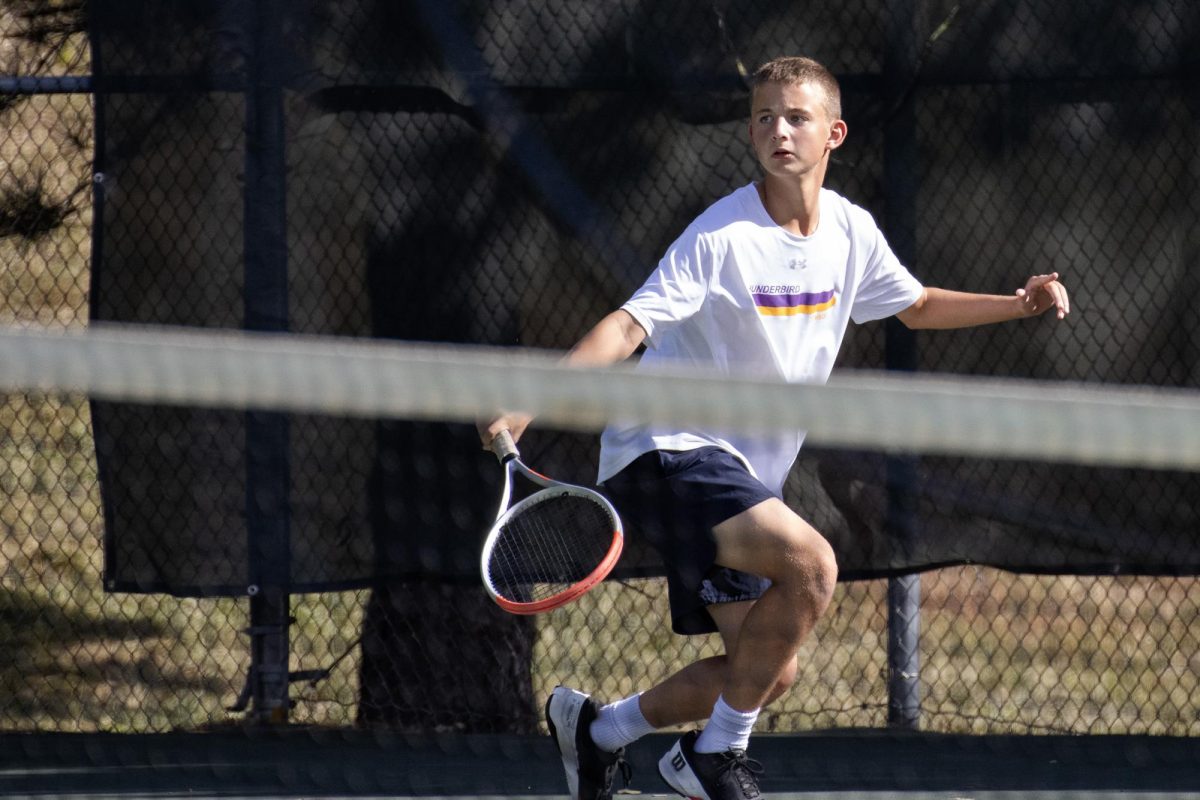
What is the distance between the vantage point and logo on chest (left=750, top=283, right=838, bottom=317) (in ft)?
10.5

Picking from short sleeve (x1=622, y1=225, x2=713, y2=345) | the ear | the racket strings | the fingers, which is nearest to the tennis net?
the racket strings

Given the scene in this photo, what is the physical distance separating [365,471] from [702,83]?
1402 millimetres

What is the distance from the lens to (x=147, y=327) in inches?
176

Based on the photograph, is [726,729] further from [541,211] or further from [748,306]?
[541,211]

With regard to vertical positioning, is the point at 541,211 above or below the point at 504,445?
above

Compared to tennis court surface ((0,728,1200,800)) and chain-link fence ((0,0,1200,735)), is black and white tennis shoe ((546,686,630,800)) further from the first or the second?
chain-link fence ((0,0,1200,735))

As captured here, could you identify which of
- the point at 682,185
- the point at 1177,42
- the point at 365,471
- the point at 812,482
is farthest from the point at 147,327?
the point at 1177,42

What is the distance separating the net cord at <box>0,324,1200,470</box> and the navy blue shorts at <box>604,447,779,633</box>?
1623mm

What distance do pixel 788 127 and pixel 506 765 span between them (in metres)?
2.03

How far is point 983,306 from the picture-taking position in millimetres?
3463

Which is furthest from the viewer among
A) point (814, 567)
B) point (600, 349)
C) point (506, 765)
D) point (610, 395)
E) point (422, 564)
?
point (422, 564)

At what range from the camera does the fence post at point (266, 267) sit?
14.6ft

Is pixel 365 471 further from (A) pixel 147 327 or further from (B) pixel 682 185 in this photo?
(B) pixel 682 185

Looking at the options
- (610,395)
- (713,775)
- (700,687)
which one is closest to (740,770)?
(713,775)
